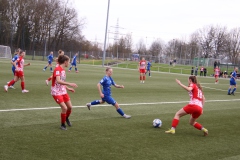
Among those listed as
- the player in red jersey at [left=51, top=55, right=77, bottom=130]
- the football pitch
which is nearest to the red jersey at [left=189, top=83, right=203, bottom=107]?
the football pitch

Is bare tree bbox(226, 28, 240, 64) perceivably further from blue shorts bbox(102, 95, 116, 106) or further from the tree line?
blue shorts bbox(102, 95, 116, 106)

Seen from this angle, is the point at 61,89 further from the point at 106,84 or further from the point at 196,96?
the point at 196,96

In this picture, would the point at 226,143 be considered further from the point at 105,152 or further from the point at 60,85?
the point at 60,85

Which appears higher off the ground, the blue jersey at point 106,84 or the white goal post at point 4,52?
the white goal post at point 4,52

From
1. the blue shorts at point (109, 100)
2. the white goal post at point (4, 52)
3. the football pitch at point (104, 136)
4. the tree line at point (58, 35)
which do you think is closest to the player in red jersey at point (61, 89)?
the football pitch at point (104, 136)

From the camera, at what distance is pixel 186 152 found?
6.08 metres

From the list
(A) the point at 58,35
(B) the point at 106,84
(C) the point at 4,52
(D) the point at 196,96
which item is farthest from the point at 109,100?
(A) the point at 58,35

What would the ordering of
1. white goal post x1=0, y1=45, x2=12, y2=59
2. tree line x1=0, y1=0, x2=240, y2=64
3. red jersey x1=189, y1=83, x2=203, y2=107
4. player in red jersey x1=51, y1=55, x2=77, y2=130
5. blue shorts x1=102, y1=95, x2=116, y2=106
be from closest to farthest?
player in red jersey x1=51, y1=55, x2=77, y2=130 → red jersey x1=189, y1=83, x2=203, y2=107 → blue shorts x1=102, y1=95, x2=116, y2=106 → white goal post x1=0, y1=45, x2=12, y2=59 → tree line x1=0, y1=0, x2=240, y2=64

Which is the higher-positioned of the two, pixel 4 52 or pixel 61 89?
pixel 4 52

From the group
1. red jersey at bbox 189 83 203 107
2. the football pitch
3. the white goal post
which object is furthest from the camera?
the white goal post

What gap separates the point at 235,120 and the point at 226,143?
349 cm

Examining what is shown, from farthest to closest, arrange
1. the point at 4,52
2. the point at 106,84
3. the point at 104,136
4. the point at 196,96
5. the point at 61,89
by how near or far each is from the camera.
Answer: the point at 4,52
the point at 106,84
the point at 196,96
the point at 61,89
the point at 104,136

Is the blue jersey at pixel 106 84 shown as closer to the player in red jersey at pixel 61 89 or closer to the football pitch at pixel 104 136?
the football pitch at pixel 104 136

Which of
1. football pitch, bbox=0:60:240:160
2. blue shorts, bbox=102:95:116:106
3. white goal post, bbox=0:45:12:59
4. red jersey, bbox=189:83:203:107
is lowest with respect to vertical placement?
football pitch, bbox=0:60:240:160
